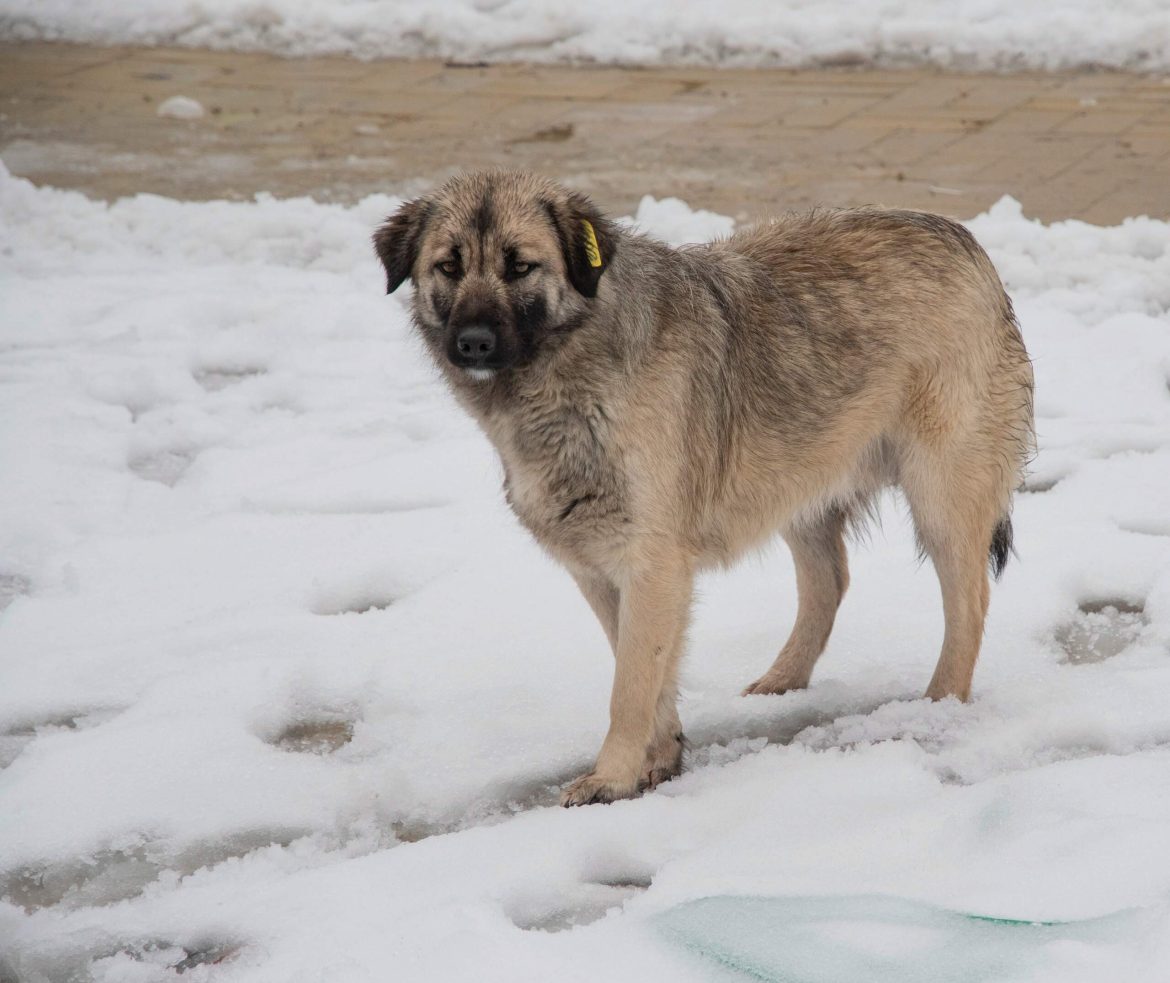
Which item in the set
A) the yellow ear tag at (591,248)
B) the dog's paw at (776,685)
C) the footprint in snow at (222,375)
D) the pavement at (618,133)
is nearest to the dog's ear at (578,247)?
the yellow ear tag at (591,248)

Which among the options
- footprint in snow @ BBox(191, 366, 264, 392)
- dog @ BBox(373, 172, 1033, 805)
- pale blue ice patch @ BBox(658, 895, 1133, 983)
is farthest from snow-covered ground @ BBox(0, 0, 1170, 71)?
pale blue ice patch @ BBox(658, 895, 1133, 983)

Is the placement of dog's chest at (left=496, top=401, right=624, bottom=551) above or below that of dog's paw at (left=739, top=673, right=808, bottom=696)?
above

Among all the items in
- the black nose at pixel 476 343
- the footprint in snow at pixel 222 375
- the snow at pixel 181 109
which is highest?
the snow at pixel 181 109

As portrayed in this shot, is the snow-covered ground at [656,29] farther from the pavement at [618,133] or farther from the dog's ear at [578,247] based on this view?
the dog's ear at [578,247]

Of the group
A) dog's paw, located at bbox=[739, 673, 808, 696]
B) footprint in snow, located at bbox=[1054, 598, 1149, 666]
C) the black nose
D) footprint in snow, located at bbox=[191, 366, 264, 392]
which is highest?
the black nose

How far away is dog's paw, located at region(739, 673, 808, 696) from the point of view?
4328 millimetres

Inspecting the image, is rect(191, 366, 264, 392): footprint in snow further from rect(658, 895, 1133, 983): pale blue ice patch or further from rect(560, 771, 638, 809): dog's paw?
rect(658, 895, 1133, 983): pale blue ice patch

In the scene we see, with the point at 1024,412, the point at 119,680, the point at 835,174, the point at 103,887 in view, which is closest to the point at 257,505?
the point at 119,680

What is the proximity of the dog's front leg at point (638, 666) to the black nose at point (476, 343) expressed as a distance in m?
0.65

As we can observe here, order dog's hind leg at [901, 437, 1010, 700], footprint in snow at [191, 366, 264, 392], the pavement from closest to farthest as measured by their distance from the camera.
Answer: dog's hind leg at [901, 437, 1010, 700]
footprint in snow at [191, 366, 264, 392]
the pavement

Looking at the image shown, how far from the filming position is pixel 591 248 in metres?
3.59

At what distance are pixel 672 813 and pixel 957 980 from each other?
34.8 inches

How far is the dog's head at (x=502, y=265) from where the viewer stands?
3484mm

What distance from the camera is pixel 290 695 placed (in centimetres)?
430
